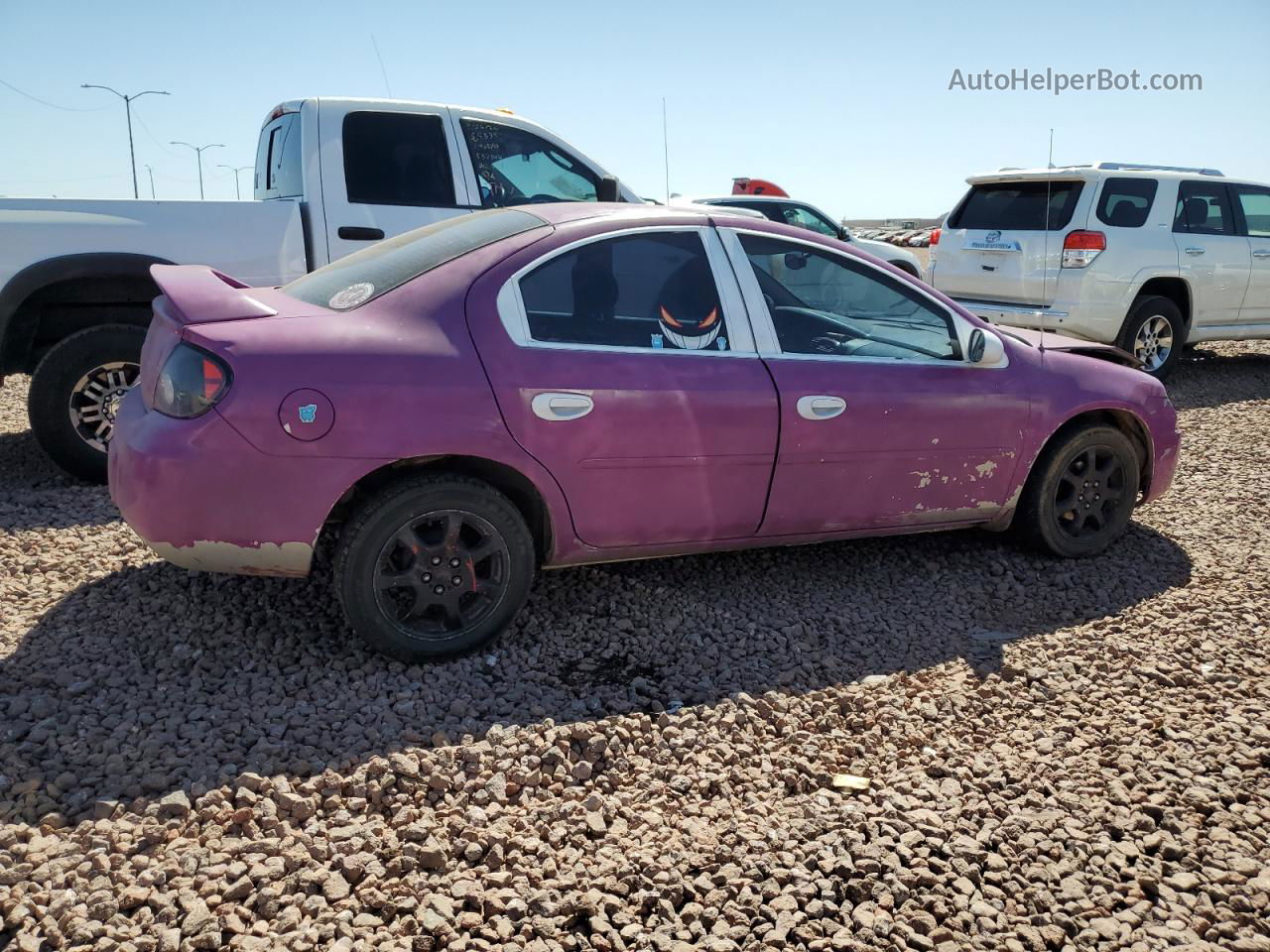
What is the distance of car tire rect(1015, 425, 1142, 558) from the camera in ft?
15.9

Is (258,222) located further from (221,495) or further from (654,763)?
(654,763)

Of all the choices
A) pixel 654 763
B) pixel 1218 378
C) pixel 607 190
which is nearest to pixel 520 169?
pixel 607 190

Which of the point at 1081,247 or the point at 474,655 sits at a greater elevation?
the point at 1081,247

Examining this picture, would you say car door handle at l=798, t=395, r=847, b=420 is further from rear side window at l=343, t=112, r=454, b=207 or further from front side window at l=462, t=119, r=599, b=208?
rear side window at l=343, t=112, r=454, b=207

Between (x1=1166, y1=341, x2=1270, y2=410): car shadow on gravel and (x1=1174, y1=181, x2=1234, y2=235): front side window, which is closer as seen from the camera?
(x1=1166, y1=341, x2=1270, y2=410): car shadow on gravel

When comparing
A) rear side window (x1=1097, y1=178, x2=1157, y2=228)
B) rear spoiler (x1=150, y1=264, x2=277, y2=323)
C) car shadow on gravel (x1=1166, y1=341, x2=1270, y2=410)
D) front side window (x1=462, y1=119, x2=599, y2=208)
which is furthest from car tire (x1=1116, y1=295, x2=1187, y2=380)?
rear spoiler (x1=150, y1=264, x2=277, y2=323)

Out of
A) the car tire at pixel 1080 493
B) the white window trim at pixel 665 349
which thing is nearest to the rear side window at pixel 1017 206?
the car tire at pixel 1080 493

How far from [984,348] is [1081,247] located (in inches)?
214

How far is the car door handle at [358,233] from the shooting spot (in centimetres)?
636

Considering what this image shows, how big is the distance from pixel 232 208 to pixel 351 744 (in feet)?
12.6

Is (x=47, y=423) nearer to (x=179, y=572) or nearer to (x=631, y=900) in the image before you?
(x=179, y=572)

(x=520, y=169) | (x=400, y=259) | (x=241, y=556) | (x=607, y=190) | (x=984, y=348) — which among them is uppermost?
(x=520, y=169)

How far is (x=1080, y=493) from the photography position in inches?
196

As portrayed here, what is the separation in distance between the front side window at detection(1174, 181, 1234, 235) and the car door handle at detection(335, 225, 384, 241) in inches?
295
